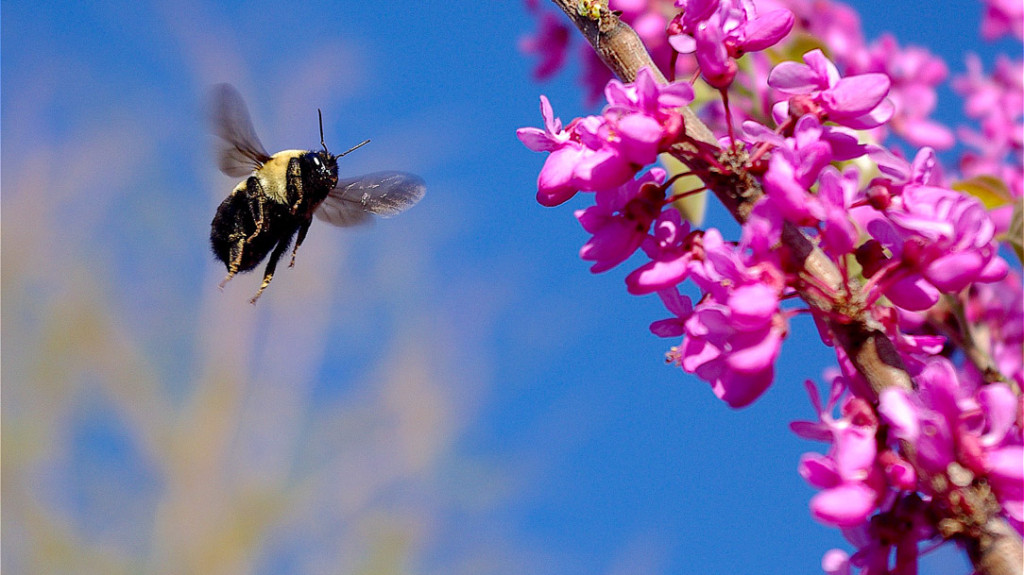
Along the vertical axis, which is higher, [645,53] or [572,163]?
[645,53]

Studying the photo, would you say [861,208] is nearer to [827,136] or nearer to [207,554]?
[827,136]

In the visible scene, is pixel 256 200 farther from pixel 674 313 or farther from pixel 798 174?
pixel 798 174

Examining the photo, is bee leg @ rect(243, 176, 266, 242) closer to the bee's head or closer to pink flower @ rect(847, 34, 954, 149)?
the bee's head

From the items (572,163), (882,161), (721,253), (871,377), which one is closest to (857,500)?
(871,377)

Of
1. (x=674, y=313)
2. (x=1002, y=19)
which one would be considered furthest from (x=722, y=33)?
(x=1002, y=19)

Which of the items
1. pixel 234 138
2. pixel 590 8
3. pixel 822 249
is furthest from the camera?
pixel 234 138

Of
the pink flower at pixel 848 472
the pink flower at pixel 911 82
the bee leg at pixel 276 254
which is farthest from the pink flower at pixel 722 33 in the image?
the pink flower at pixel 911 82
